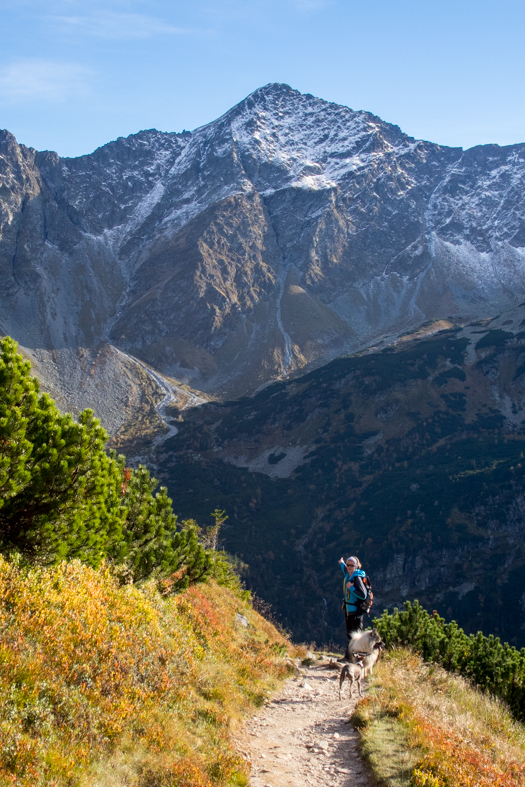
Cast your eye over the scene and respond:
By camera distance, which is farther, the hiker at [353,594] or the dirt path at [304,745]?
the hiker at [353,594]

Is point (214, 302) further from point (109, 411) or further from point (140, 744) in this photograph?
point (140, 744)

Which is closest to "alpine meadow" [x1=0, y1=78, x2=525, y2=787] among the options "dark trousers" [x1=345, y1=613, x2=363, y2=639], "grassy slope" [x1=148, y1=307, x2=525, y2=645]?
"dark trousers" [x1=345, y1=613, x2=363, y2=639]

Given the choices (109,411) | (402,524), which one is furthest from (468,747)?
(109,411)

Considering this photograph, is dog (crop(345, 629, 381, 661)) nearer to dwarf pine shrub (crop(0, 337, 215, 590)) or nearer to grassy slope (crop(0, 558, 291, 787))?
grassy slope (crop(0, 558, 291, 787))

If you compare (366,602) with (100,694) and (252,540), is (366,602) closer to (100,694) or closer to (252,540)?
(100,694)

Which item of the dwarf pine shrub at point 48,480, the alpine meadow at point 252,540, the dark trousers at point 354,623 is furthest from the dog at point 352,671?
the dwarf pine shrub at point 48,480

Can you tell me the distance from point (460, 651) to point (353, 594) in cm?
821

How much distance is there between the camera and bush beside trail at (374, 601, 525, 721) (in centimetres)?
1423

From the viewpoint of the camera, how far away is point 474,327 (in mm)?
154625

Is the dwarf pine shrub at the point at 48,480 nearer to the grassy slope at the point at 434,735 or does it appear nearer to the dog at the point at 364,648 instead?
the dog at the point at 364,648

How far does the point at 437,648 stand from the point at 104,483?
11612 millimetres

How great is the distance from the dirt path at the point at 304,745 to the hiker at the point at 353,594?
1.64m

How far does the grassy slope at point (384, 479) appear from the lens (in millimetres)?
76750

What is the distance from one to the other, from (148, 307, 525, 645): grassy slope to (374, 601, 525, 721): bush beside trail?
5403 centimetres
